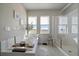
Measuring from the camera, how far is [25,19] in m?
1.92

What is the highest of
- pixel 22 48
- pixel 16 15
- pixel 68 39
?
pixel 16 15

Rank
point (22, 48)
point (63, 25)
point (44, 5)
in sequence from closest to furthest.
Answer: point (44, 5), point (22, 48), point (63, 25)

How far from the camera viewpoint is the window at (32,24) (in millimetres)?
1889

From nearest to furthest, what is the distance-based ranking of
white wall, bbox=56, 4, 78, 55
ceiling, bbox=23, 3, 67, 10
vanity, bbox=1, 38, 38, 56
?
ceiling, bbox=23, 3, 67, 10 < vanity, bbox=1, 38, 38, 56 < white wall, bbox=56, 4, 78, 55

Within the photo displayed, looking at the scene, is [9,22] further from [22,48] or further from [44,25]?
[44,25]

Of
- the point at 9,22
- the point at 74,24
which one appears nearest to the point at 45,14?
the point at 74,24

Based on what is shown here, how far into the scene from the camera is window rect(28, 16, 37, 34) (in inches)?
74.4

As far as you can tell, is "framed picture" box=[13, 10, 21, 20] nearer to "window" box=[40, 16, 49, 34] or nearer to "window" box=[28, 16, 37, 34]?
"window" box=[28, 16, 37, 34]

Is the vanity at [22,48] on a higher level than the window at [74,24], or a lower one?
lower

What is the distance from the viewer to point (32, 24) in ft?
6.24

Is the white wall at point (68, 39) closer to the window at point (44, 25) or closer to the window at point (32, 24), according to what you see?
the window at point (44, 25)

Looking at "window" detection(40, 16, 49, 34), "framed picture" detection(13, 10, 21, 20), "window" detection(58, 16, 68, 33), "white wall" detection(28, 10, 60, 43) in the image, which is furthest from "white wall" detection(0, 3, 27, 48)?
"window" detection(58, 16, 68, 33)

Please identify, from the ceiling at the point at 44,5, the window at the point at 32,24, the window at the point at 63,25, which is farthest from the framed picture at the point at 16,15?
the window at the point at 63,25

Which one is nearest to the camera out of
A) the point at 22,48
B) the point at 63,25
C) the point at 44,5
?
the point at 44,5
